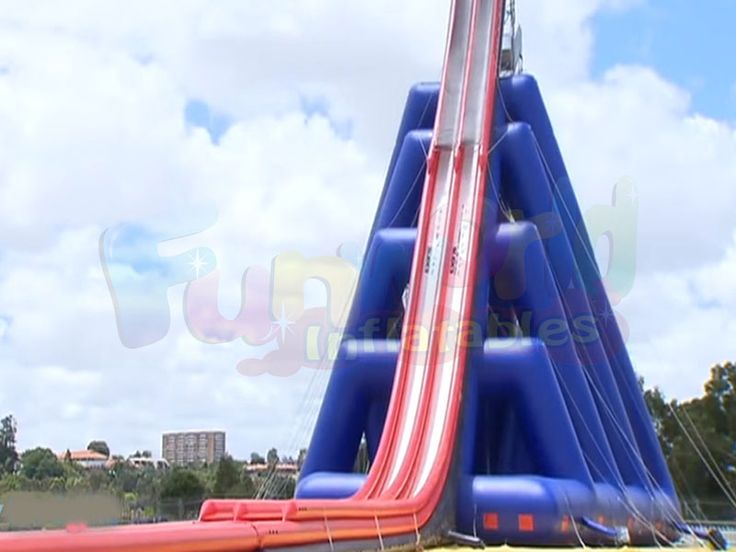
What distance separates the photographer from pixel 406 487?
14867 mm

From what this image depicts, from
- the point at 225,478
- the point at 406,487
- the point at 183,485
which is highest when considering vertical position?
the point at 406,487

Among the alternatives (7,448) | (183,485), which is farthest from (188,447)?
(183,485)

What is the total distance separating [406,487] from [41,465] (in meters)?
7.37

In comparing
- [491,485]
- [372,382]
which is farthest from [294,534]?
[372,382]

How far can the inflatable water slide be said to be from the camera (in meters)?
15.5

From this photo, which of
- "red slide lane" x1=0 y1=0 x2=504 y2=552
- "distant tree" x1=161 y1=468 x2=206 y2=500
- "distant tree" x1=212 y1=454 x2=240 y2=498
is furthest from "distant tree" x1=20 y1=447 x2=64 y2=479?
"distant tree" x1=212 y1=454 x2=240 y2=498

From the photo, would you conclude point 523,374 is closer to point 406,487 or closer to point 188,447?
point 406,487

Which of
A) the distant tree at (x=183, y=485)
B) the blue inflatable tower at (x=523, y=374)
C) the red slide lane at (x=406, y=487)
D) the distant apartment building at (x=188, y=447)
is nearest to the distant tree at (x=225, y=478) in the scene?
the distant tree at (x=183, y=485)

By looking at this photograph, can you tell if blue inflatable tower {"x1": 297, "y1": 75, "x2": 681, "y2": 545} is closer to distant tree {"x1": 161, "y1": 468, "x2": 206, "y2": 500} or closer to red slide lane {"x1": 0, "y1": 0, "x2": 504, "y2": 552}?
red slide lane {"x1": 0, "y1": 0, "x2": 504, "y2": 552}

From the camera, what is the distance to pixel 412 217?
20.4 meters

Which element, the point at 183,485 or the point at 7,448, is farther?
the point at 183,485

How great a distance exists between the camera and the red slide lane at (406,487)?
6.63 meters

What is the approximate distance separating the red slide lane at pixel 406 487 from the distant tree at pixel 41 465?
4.00 ft

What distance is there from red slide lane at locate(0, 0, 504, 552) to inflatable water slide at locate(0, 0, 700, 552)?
0.04 metres
